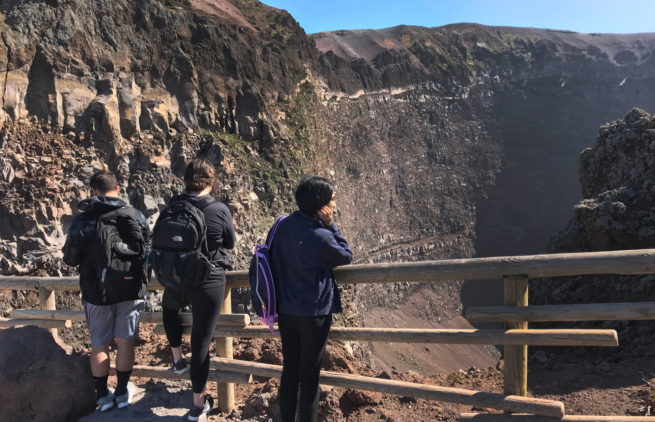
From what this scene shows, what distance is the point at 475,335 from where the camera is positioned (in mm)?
3490

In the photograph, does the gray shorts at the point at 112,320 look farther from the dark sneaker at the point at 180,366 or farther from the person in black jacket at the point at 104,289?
the dark sneaker at the point at 180,366

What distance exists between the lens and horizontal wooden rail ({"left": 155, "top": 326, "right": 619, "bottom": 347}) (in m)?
3.28

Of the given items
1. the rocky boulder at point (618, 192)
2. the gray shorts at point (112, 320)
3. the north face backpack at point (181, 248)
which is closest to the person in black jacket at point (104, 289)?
the gray shorts at point (112, 320)

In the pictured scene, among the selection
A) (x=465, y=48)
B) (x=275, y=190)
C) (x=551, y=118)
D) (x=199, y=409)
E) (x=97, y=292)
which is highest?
(x=465, y=48)

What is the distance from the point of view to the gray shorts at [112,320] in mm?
3750

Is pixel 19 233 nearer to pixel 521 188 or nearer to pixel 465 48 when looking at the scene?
pixel 521 188

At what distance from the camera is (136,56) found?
562 inches

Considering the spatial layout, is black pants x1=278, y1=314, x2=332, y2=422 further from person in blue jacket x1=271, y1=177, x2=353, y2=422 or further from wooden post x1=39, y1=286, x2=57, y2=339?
wooden post x1=39, y1=286, x2=57, y2=339

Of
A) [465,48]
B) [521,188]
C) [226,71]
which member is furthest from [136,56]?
[465,48]

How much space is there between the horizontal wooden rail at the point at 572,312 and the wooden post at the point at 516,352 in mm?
74

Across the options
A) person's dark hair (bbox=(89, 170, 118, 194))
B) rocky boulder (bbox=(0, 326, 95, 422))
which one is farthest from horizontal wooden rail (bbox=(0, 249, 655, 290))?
rocky boulder (bbox=(0, 326, 95, 422))

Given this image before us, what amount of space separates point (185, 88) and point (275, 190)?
5.07 metres

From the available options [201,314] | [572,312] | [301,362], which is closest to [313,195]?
[301,362]

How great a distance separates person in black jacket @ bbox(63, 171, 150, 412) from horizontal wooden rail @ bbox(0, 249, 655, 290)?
0.89m
